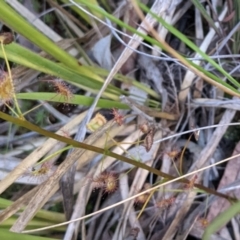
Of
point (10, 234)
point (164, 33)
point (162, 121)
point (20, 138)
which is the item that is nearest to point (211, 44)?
point (164, 33)

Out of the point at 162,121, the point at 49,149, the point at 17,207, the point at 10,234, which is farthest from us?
the point at 162,121

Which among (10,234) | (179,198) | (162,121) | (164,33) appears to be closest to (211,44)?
(164,33)

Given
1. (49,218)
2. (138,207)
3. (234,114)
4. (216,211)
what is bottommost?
(49,218)

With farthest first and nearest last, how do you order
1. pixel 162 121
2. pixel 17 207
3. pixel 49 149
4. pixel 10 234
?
pixel 162 121
pixel 49 149
pixel 17 207
pixel 10 234

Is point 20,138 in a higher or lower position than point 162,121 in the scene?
lower

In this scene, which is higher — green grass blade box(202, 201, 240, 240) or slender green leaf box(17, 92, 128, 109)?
green grass blade box(202, 201, 240, 240)

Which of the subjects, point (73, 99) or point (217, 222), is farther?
point (73, 99)

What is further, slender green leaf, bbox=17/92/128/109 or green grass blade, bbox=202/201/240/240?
slender green leaf, bbox=17/92/128/109

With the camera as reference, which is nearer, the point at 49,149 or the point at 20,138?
the point at 49,149

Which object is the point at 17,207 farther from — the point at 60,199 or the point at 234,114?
the point at 234,114

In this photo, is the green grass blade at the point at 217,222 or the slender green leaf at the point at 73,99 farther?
the slender green leaf at the point at 73,99

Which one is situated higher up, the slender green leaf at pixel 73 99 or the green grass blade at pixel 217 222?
the green grass blade at pixel 217 222
